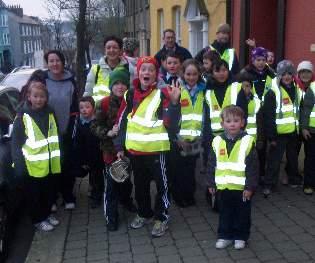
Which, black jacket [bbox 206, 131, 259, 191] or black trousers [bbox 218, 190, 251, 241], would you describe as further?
black trousers [bbox 218, 190, 251, 241]

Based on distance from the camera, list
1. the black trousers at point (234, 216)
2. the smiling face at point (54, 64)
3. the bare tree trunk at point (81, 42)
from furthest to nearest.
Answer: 1. the bare tree trunk at point (81, 42)
2. the smiling face at point (54, 64)
3. the black trousers at point (234, 216)

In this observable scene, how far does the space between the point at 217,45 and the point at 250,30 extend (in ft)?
12.2

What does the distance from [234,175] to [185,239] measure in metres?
0.95

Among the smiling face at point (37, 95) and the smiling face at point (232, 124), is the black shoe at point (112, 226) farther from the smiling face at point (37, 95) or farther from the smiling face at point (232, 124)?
the smiling face at point (232, 124)

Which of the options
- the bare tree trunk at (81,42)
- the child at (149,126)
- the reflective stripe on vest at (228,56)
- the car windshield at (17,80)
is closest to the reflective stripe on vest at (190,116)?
the child at (149,126)

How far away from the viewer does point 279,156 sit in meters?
6.09

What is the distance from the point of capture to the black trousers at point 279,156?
608 cm

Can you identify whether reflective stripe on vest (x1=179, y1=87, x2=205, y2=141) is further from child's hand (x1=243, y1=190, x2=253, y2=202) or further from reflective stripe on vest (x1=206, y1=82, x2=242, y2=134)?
child's hand (x1=243, y1=190, x2=253, y2=202)

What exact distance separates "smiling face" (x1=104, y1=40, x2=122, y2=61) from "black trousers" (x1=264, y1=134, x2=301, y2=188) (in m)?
2.27

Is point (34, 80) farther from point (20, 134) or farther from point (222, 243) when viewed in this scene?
point (222, 243)

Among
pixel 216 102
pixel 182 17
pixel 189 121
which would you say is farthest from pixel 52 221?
→ pixel 182 17

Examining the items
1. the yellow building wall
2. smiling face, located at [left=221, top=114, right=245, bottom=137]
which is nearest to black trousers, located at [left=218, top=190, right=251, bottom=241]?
smiling face, located at [left=221, top=114, right=245, bottom=137]

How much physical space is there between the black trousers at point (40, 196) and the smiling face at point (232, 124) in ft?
6.70

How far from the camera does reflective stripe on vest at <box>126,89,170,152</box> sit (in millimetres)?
4785
